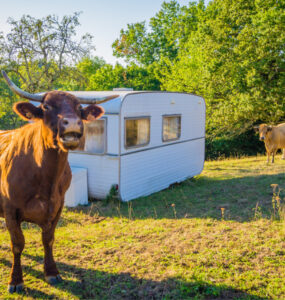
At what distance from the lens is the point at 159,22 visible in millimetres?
32625

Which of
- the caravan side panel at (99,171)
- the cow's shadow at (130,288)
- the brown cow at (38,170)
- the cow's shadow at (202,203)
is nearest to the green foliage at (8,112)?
the caravan side panel at (99,171)

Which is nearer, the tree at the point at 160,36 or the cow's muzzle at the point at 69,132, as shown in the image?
the cow's muzzle at the point at 69,132

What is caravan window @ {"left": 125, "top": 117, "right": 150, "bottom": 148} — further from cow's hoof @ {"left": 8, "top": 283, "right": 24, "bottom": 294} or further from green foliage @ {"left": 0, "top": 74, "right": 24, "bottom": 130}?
green foliage @ {"left": 0, "top": 74, "right": 24, "bottom": 130}

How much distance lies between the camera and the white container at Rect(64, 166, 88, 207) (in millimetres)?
7630

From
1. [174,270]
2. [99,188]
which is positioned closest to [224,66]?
[99,188]

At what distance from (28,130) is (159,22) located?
31793 mm

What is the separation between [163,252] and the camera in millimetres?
4848

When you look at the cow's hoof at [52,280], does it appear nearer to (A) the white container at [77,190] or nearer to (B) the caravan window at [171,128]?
(A) the white container at [77,190]

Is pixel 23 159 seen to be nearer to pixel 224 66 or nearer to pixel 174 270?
pixel 174 270

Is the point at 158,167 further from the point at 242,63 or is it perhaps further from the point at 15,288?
the point at 242,63

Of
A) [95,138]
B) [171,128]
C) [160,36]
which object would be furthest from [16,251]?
[160,36]

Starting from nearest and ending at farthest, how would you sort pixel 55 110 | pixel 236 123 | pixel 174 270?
pixel 55 110
pixel 174 270
pixel 236 123

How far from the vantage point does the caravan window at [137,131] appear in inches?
317

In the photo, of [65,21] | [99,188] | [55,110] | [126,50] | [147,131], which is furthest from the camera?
[126,50]
